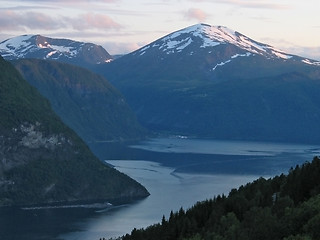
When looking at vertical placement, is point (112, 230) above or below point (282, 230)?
below

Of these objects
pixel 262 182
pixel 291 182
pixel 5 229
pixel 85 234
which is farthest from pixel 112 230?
pixel 291 182

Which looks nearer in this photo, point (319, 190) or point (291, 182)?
point (319, 190)

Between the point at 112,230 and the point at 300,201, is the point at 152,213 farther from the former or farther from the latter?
the point at 300,201

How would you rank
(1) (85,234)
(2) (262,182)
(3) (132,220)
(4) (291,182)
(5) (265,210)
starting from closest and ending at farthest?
(5) (265,210) → (4) (291,182) → (2) (262,182) → (1) (85,234) → (3) (132,220)

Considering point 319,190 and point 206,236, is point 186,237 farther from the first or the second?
point 319,190

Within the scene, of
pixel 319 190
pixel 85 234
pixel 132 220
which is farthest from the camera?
pixel 132 220

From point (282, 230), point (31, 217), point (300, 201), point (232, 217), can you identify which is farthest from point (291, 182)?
point (31, 217)
